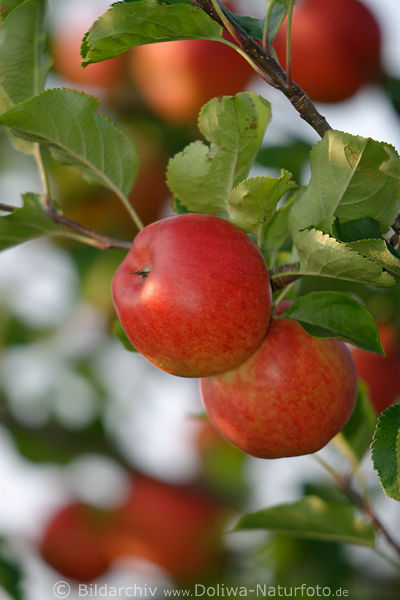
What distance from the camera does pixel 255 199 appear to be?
0.93 meters

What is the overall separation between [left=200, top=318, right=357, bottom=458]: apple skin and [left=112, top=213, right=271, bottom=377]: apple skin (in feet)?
0.21

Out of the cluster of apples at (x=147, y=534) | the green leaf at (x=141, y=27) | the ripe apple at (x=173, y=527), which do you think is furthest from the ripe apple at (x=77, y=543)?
the green leaf at (x=141, y=27)

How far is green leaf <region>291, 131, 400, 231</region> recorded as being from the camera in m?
0.83

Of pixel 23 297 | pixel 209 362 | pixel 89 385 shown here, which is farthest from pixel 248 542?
pixel 209 362

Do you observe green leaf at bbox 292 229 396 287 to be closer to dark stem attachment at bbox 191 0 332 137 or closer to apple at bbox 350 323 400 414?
dark stem attachment at bbox 191 0 332 137

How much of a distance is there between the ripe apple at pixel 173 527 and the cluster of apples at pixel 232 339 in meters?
1.62

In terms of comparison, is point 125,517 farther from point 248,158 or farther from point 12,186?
point 248,158

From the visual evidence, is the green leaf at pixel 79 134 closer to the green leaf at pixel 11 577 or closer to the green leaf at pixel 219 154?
the green leaf at pixel 219 154

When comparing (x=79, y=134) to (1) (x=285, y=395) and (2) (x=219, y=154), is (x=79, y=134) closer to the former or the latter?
(2) (x=219, y=154)

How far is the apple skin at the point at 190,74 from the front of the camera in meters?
2.19

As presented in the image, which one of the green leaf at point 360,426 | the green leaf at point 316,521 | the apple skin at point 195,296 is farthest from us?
the green leaf at point 360,426

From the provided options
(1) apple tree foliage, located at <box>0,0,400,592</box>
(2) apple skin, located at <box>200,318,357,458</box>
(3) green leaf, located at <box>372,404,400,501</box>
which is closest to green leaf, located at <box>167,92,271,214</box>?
(1) apple tree foliage, located at <box>0,0,400,592</box>

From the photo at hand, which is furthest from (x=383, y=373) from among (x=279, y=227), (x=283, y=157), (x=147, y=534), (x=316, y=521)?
(x=147, y=534)

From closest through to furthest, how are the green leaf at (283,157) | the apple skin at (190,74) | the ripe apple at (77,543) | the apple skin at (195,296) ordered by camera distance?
1. the apple skin at (195,296)
2. the green leaf at (283,157)
3. the apple skin at (190,74)
4. the ripe apple at (77,543)
